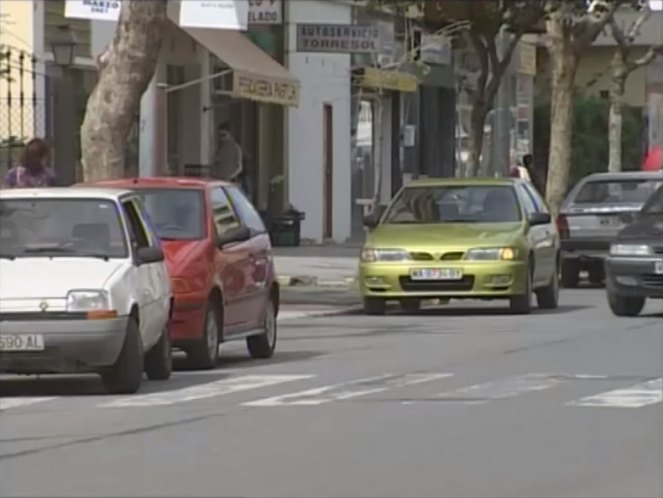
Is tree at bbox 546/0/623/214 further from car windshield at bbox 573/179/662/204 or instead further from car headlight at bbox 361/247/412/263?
car headlight at bbox 361/247/412/263

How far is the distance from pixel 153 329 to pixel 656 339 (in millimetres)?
6398

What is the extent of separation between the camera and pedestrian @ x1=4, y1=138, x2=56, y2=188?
23.2 m

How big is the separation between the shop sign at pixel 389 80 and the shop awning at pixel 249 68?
4.99 metres

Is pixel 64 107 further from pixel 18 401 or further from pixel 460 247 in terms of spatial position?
pixel 18 401

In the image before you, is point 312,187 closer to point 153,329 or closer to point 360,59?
point 360,59

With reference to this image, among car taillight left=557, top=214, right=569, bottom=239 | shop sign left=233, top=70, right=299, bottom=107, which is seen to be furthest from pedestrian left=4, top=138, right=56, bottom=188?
shop sign left=233, top=70, right=299, bottom=107

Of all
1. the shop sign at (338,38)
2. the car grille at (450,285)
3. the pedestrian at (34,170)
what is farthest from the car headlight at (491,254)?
the shop sign at (338,38)

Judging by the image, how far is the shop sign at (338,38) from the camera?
36.1 meters

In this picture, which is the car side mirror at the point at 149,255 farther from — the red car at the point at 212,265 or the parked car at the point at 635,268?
the parked car at the point at 635,268

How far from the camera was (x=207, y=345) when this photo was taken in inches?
688

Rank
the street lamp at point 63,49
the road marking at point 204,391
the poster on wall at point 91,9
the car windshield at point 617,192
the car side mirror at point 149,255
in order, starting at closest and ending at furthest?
the road marking at point 204,391, the car side mirror at point 149,255, the poster on wall at point 91,9, the street lamp at point 63,49, the car windshield at point 617,192

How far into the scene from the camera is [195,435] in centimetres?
1318

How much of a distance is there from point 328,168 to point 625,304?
17839mm

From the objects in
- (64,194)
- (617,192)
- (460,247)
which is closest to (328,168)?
(617,192)
